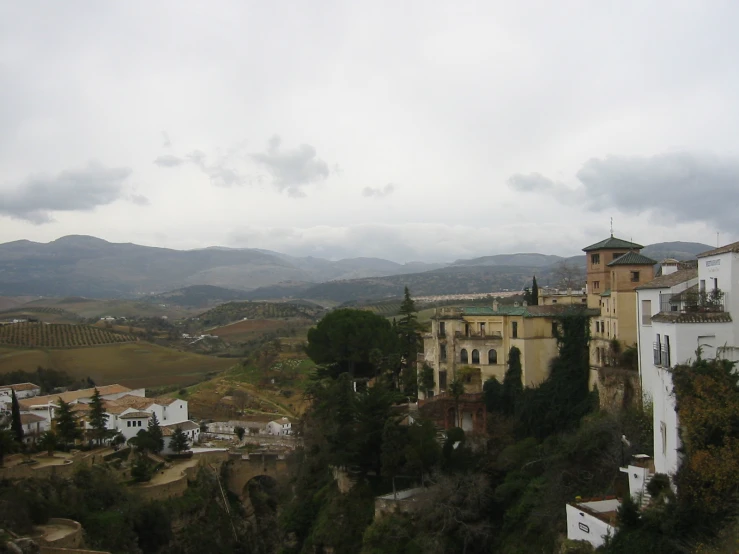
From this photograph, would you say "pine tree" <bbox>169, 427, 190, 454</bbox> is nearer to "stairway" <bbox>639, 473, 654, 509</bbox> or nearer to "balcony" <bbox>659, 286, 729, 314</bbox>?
"stairway" <bbox>639, 473, 654, 509</bbox>

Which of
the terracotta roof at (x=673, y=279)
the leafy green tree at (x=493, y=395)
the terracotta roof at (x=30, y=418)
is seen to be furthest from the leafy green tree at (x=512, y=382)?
the terracotta roof at (x=30, y=418)

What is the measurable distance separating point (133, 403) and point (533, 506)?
33640mm

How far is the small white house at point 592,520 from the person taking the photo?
17.1 m

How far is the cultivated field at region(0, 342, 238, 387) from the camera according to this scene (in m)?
69.1

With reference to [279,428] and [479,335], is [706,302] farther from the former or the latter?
[279,428]

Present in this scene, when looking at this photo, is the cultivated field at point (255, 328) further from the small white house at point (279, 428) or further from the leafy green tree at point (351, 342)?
the leafy green tree at point (351, 342)

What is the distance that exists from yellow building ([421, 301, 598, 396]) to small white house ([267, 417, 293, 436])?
1592cm

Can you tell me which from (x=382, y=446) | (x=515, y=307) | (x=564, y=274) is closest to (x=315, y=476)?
(x=382, y=446)

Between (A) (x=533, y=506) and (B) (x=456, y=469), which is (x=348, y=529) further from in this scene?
(A) (x=533, y=506)

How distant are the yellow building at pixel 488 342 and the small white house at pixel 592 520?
1349 centimetres

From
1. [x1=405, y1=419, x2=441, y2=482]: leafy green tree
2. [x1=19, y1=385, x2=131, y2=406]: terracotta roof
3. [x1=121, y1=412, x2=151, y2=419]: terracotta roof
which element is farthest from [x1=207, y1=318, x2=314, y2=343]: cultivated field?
[x1=405, y1=419, x2=441, y2=482]: leafy green tree

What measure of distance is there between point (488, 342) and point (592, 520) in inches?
644

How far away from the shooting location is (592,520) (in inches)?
695

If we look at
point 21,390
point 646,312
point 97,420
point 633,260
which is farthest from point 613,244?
point 21,390
